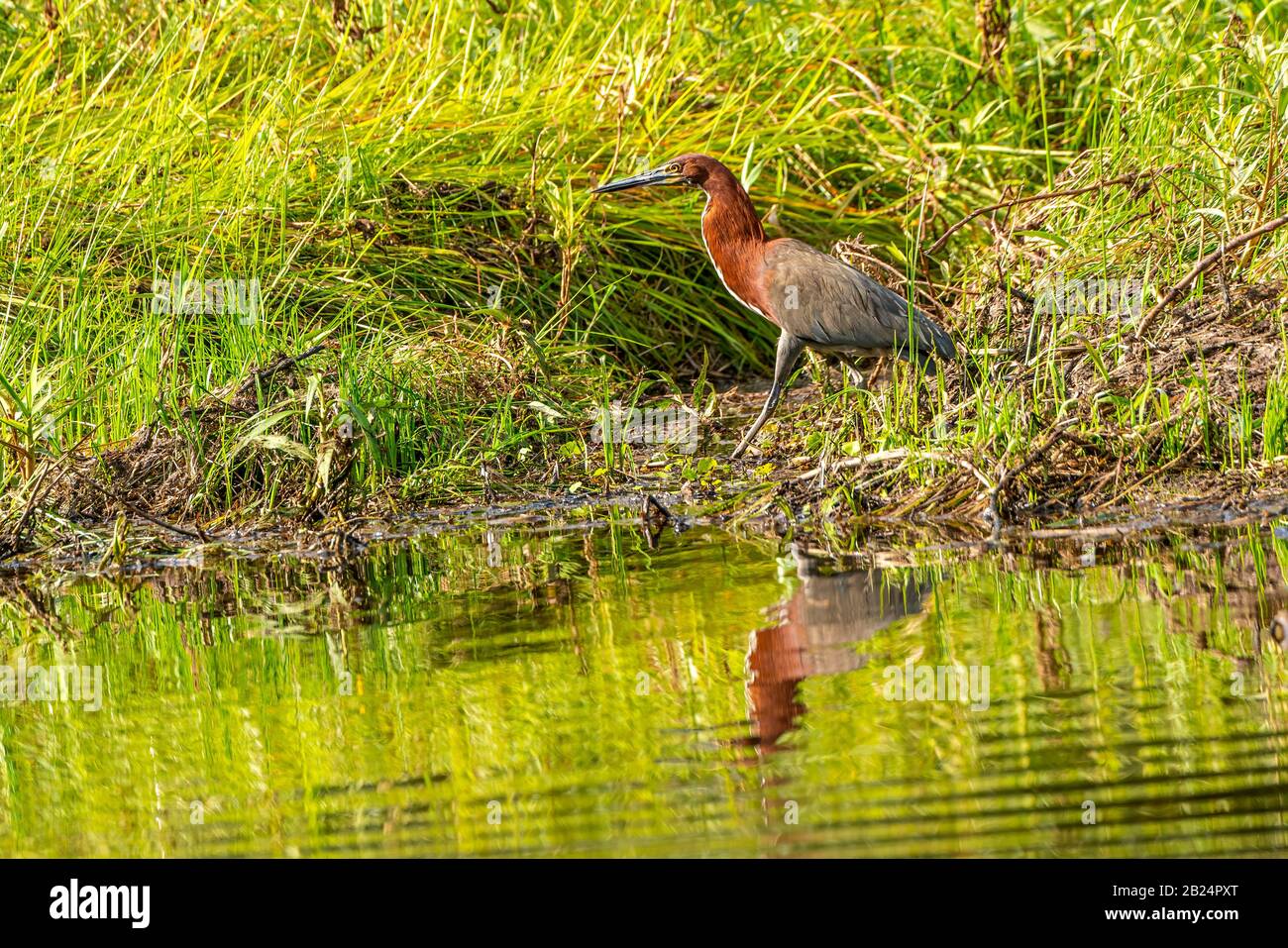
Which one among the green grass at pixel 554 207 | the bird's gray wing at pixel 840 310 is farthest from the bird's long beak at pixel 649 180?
the bird's gray wing at pixel 840 310

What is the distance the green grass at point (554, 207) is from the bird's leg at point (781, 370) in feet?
0.53

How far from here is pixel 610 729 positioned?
145 inches

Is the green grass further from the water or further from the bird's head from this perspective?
the water

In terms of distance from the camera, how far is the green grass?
21.5 ft

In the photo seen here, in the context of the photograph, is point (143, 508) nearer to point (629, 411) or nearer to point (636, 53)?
point (629, 411)

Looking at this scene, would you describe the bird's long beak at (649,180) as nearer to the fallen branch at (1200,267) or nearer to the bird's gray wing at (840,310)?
the bird's gray wing at (840,310)

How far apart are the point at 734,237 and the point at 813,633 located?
3345 millimetres

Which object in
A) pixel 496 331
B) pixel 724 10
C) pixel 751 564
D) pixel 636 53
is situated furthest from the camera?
pixel 724 10

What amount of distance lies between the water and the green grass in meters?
1.17

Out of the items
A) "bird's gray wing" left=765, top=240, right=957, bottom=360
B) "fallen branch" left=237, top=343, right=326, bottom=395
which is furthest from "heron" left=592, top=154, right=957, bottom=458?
"fallen branch" left=237, top=343, right=326, bottom=395

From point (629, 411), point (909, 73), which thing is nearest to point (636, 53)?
A: point (909, 73)

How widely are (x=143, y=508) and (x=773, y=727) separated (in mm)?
3657

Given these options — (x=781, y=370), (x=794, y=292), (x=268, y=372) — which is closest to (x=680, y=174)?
(x=794, y=292)

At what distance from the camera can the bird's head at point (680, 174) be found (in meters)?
7.52
